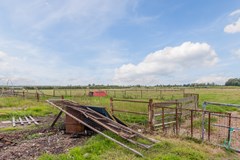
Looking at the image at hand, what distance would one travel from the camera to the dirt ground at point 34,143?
5.17m

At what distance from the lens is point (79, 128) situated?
7223mm

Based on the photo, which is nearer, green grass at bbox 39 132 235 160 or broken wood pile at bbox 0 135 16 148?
green grass at bbox 39 132 235 160

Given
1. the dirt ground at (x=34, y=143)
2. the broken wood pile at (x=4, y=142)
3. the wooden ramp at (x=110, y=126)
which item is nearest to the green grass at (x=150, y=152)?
the wooden ramp at (x=110, y=126)

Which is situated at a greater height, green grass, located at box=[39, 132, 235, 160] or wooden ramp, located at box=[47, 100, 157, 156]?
wooden ramp, located at box=[47, 100, 157, 156]

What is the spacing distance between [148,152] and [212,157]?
169 cm

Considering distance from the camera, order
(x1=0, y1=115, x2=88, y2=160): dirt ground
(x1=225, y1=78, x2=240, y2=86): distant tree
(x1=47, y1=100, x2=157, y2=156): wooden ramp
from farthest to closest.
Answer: (x1=225, y1=78, x2=240, y2=86): distant tree, (x1=47, y1=100, x2=157, y2=156): wooden ramp, (x1=0, y1=115, x2=88, y2=160): dirt ground

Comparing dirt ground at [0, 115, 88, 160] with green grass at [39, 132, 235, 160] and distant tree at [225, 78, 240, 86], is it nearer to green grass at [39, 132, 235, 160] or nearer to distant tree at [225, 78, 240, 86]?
green grass at [39, 132, 235, 160]

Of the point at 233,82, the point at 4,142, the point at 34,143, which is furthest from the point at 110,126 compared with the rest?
the point at 233,82

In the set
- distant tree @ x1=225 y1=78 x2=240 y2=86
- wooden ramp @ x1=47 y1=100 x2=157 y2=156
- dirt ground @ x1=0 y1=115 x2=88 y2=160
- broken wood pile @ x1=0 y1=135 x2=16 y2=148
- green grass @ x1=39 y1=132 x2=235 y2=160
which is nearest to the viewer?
green grass @ x1=39 y1=132 x2=235 y2=160

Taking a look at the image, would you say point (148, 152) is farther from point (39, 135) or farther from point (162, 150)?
point (39, 135)

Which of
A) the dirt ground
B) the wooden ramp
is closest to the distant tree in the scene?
the wooden ramp

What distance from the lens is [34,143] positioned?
6.05 meters

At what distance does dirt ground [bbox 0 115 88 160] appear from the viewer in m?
5.17

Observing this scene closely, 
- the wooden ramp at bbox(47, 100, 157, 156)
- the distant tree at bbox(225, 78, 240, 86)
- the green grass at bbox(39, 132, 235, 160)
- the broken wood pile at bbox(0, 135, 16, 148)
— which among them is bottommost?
the broken wood pile at bbox(0, 135, 16, 148)
